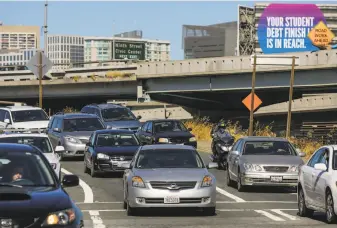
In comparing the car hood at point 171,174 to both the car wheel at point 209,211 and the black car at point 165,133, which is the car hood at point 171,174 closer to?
the car wheel at point 209,211

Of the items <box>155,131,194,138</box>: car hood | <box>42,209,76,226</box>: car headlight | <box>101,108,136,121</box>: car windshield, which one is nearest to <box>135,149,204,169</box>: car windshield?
<box>42,209,76,226</box>: car headlight

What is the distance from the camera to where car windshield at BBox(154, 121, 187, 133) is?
3604 centimetres

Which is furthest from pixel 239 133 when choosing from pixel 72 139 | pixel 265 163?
pixel 265 163

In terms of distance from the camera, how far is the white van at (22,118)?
3597 cm

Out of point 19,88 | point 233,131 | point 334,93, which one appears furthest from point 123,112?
point 19,88

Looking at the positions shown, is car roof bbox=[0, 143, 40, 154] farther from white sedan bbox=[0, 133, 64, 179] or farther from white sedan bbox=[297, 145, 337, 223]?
white sedan bbox=[0, 133, 64, 179]

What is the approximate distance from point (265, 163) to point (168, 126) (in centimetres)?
1549

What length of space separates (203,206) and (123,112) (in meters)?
25.5

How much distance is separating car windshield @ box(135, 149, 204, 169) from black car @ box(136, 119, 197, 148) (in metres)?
17.0

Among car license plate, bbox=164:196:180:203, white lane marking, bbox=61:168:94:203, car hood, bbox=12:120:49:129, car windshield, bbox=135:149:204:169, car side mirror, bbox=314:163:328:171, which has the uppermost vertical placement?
car side mirror, bbox=314:163:328:171

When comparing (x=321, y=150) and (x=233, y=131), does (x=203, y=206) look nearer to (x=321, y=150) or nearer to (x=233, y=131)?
(x=321, y=150)

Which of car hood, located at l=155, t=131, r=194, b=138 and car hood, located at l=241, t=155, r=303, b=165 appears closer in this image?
car hood, located at l=241, t=155, r=303, b=165

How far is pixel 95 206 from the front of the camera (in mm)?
17953

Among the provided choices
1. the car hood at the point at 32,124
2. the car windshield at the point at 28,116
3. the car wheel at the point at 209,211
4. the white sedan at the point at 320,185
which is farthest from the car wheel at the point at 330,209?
the car windshield at the point at 28,116
